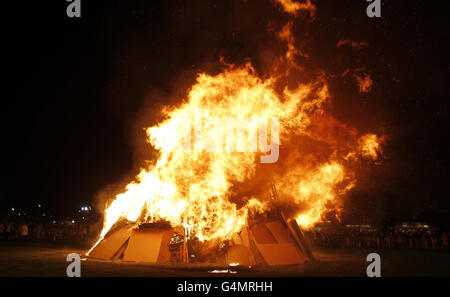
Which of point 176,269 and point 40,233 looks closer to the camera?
point 176,269

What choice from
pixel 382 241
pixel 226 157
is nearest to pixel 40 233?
pixel 226 157

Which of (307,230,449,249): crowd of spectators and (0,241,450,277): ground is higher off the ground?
(0,241,450,277): ground

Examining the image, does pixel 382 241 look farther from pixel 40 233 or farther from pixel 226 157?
pixel 40 233

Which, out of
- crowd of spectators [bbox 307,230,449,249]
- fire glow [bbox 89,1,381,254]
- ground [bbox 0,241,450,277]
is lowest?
crowd of spectators [bbox 307,230,449,249]

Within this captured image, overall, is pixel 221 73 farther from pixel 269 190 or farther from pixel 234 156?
pixel 269 190

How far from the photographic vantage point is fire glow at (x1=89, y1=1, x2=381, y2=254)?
1747 cm

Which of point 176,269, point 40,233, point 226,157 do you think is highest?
point 226,157

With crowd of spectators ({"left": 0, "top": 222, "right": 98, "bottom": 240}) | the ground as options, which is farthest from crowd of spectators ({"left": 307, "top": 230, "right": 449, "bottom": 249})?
crowd of spectators ({"left": 0, "top": 222, "right": 98, "bottom": 240})

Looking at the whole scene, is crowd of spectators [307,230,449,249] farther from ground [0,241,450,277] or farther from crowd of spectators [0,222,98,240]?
crowd of spectators [0,222,98,240]

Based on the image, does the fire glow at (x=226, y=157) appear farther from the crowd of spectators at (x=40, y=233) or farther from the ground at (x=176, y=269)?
the crowd of spectators at (x=40, y=233)

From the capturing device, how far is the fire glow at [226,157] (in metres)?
17.5

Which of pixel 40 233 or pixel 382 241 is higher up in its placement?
pixel 40 233

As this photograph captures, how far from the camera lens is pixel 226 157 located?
17.7 meters

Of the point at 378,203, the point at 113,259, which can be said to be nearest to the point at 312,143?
the point at 113,259
